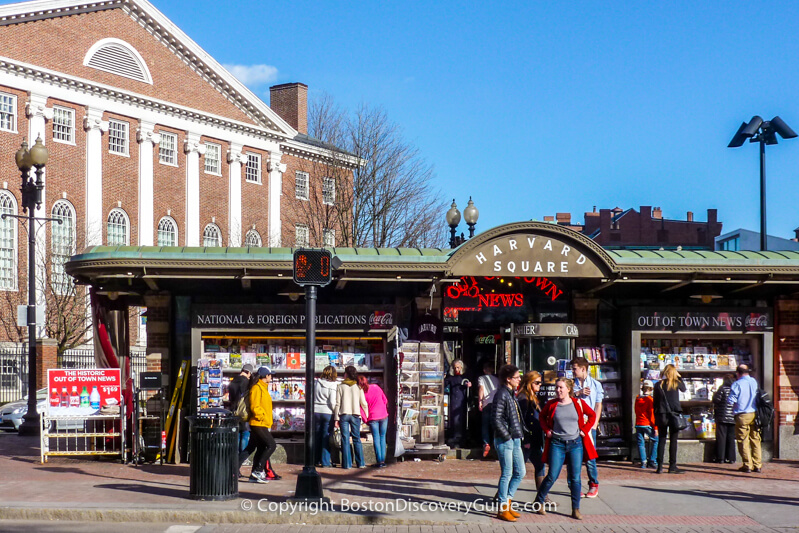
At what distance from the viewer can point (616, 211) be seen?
8775cm

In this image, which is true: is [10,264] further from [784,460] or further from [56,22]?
[784,460]

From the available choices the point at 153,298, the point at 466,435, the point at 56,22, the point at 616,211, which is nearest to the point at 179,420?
the point at 153,298

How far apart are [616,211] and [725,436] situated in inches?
2908

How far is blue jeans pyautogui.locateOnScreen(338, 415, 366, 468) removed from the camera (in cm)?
1505

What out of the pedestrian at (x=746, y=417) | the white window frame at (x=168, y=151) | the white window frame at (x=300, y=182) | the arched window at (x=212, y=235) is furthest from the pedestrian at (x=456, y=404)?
the white window frame at (x=300, y=182)

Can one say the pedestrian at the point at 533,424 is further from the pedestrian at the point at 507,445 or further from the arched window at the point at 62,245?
the arched window at the point at 62,245

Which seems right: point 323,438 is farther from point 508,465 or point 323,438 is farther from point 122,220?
point 122,220

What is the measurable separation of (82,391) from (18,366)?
23.4 meters

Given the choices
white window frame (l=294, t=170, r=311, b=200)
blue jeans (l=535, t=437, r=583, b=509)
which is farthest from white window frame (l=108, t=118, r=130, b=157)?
blue jeans (l=535, t=437, r=583, b=509)

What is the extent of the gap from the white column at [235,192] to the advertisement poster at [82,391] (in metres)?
32.8

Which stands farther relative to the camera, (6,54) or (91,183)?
(91,183)

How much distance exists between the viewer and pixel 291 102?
5472cm

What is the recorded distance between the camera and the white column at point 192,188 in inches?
1837

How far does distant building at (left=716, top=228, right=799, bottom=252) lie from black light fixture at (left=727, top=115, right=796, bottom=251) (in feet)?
144
